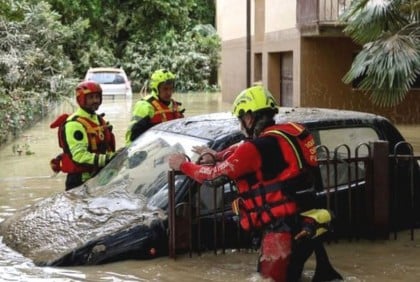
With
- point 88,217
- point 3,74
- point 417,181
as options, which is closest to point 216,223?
point 88,217

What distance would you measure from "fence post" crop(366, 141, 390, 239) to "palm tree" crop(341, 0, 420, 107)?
13.3 feet

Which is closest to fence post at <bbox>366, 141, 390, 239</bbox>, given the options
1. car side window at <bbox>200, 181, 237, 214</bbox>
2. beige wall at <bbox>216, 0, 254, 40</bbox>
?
car side window at <bbox>200, 181, 237, 214</bbox>

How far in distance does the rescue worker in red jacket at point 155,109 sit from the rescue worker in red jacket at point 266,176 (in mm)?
2888

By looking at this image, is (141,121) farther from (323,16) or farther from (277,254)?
(323,16)

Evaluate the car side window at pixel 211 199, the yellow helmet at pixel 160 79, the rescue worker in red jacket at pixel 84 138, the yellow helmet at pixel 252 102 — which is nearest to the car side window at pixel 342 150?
the car side window at pixel 211 199

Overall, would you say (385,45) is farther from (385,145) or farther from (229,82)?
(229,82)

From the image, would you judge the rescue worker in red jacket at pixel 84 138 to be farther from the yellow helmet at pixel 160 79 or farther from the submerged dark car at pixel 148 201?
the yellow helmet at pixel 160 79

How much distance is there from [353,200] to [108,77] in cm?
2462

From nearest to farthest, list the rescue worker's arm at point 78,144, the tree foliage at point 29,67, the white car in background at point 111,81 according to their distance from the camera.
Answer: the rescue worker's arm at point 78,144 → the tree foliage at point 29,67 → the white car in background at point 111,81

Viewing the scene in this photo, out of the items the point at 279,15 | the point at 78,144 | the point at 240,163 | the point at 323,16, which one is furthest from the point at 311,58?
the point at 240,163

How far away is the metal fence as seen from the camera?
6.43 m

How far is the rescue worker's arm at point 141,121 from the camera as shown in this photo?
8148 mm

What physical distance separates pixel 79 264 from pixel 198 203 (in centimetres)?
106

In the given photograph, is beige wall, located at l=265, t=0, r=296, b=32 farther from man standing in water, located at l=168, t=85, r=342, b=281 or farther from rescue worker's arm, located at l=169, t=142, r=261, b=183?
rescue worker's arm, located at l=169, t=142, r=261, b=183
